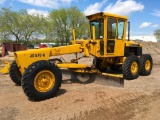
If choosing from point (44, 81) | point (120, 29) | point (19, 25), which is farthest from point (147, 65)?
point (19, 25)

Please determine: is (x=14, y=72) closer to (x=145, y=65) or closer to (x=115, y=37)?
(x=115, y=37)

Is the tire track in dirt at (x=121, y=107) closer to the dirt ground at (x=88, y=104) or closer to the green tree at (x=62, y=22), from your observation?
the dirt ground at (x=88, y=104)

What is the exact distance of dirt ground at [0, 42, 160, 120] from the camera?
512 centimetres

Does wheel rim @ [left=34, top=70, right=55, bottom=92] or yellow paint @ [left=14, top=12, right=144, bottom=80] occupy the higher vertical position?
yellow paint @ [left=14, top=12, right=144, bottom=80]

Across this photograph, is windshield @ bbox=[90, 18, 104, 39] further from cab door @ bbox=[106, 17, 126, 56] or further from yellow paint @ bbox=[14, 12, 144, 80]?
cab door @ bbox=[106, 17, 126, 56]

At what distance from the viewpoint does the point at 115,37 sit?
9.13m

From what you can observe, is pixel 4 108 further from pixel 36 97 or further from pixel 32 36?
pixel 32 36

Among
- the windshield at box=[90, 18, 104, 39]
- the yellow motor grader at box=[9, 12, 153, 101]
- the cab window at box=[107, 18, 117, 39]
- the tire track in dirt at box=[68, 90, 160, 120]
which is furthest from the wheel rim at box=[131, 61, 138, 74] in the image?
the tire track in dirt at box=[68, 90, 160, 120]

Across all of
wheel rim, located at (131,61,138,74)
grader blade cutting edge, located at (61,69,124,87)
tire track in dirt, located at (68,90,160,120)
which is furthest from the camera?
wheel rim, located at (131,61,138,74)

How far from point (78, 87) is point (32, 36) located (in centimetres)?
3981

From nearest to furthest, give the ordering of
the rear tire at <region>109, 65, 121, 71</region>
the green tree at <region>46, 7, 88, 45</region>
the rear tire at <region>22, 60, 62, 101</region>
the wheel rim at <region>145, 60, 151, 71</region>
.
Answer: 1. the rear tire at <region>22, 60, 62, 101</region>
2. the wheel rim at <region>145, 60, 151, 71</region>
3. the rear tire at <region>109, 65, 121, 71</region>
4. the green tree at <region>46, 7, 88, 45</region>

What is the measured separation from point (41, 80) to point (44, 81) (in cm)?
9

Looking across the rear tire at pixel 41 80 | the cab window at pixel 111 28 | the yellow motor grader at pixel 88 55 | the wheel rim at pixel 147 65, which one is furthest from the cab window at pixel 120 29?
the rear tire at pixel 41 80

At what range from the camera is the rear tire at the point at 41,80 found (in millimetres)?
5949
